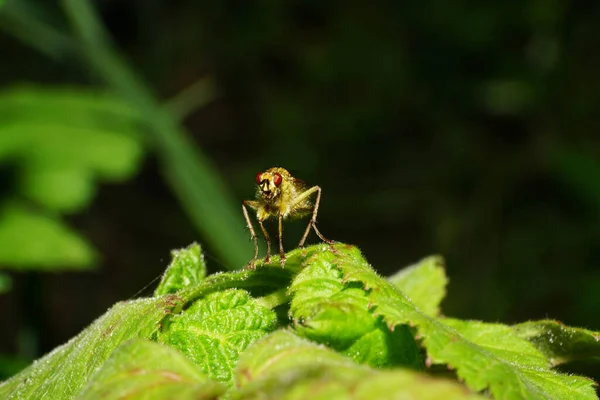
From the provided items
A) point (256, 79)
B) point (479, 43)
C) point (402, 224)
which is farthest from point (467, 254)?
point (256, 79)

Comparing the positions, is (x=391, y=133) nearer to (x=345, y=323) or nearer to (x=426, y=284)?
(x=426, y=284)

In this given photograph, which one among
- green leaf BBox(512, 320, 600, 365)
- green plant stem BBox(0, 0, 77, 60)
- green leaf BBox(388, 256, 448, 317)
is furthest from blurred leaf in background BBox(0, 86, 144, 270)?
green leaf BBox(512, 320, 600, 365)

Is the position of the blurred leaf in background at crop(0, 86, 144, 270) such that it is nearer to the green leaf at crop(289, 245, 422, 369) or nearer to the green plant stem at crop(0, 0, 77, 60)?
the green plant stem at crop(0, 0, 77, 60)

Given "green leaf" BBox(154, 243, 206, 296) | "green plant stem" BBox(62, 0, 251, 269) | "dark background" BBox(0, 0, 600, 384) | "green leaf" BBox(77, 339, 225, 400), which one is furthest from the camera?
"dark background" BBox(0, 0, 600, 384)

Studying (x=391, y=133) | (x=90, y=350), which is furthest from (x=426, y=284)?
(x=391, y=133)

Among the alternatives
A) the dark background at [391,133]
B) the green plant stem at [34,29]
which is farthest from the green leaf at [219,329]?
the dark background at [391,133]

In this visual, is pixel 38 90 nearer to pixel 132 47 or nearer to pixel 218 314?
pixel 218 314
